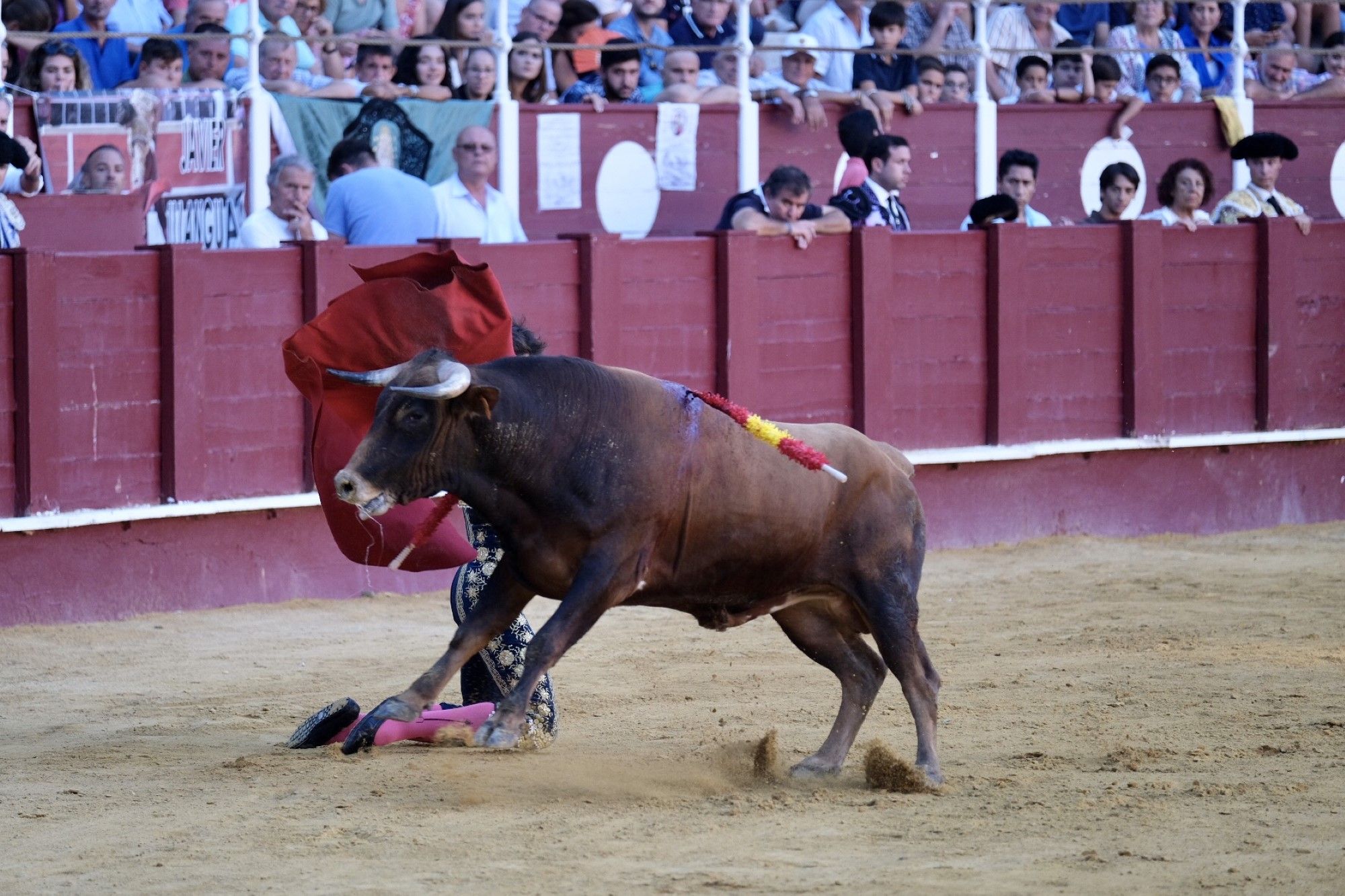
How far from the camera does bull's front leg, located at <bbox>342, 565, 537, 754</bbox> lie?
16.0 feet

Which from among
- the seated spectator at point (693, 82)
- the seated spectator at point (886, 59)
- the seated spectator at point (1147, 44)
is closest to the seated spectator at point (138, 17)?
the seated spectator at point (693, 82)

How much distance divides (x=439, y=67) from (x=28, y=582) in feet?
10.5

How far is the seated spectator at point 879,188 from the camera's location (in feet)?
32.1

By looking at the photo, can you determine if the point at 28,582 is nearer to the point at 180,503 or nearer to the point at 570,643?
the point at 180,503

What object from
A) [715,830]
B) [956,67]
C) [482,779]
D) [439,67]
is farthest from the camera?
[956,67]

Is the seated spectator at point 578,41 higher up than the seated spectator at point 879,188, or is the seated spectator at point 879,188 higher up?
the seated spectator at point 578,41

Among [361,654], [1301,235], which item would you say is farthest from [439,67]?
[1301,235]

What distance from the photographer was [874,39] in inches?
429

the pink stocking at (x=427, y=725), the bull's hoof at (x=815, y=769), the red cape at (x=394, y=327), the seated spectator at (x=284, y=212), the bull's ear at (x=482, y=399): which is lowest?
the bull's hoof at (x=815, y=769)

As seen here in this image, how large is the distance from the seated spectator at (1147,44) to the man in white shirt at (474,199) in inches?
172

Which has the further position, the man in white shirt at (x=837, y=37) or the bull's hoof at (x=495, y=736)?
the man in white shirt at (x=837, y=37)

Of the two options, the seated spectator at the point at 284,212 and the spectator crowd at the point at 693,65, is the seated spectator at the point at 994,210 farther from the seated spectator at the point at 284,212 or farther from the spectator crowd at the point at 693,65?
the seated spectator at the point at 284,212

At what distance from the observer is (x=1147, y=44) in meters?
12.2

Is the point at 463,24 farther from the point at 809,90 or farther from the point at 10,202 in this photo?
the point at 10,202
